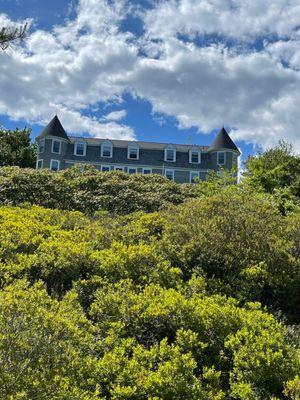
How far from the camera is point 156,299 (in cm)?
423

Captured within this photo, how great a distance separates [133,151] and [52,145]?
748 centimetres

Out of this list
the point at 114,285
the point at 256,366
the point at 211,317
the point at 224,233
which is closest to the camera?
the point at 256,366

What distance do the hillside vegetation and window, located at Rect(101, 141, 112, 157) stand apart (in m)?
34.5

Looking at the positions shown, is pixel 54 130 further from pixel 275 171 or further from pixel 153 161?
pixel 275 171

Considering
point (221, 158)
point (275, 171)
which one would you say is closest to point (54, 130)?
point (221, 158)

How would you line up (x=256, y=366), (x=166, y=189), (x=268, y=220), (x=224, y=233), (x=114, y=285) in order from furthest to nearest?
1. (x=166, y=189)
2. (x=268, y=220)
3. (x=224, y=233)
4. (x=114, y=285)
5. (x=256, y=366)

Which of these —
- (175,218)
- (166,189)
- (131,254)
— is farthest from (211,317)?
(166,189)

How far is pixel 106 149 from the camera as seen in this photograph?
1703 inches

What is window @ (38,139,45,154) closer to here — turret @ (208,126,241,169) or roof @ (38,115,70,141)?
roof @ (38,115,70,141)

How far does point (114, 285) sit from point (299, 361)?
6.25ft

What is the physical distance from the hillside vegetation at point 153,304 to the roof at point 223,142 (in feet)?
117

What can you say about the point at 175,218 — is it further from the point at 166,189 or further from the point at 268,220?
the point at 166,189

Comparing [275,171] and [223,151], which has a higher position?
[223,151]

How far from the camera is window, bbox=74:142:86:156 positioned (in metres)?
42.4
